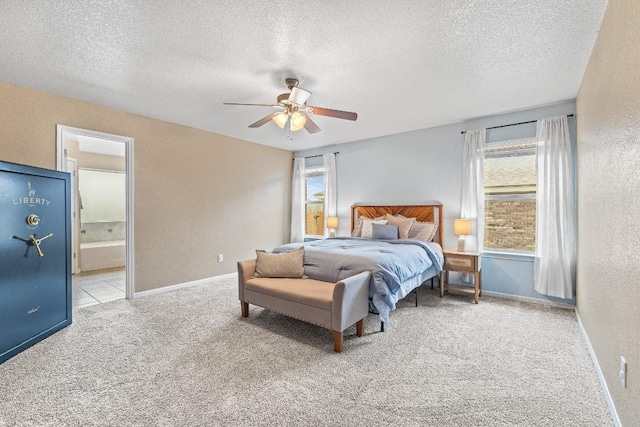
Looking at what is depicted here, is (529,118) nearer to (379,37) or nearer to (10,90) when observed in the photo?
(379,37)

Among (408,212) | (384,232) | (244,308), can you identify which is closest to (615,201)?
(384,232)

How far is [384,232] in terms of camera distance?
448cm

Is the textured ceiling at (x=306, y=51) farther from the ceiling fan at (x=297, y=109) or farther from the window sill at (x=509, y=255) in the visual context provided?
the window sill at (x=509, y=255)

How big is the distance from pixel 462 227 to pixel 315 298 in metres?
2.62

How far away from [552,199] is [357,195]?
3044mm

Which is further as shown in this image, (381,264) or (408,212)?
(408,212)

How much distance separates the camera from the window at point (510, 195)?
398 centimetres

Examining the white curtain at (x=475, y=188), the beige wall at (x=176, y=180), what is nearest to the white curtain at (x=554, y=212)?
the white curtain at (x=475, y=188)

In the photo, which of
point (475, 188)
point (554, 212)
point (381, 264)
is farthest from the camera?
point (475, 188)

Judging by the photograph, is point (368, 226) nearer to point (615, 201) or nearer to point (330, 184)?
point (330, 184)

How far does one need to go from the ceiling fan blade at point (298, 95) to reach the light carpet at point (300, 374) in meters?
2.39

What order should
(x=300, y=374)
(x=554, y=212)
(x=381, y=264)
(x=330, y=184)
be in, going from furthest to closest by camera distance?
(x=330, y=184) < (x=554, y=212) < (x=381, y=264) < (x=300, y=374)

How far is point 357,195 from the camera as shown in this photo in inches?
224

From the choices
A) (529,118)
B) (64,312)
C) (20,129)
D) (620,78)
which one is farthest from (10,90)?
(529,118)
